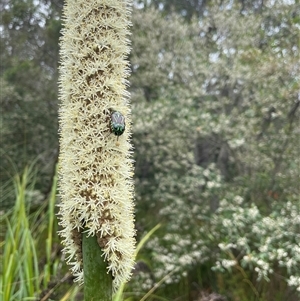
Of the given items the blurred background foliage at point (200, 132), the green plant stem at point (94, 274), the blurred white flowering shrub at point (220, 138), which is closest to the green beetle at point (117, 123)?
the green plant stem at point (94, 274)

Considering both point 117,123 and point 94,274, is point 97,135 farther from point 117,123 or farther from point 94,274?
point 94,274

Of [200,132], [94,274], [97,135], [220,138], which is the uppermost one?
[97,135]

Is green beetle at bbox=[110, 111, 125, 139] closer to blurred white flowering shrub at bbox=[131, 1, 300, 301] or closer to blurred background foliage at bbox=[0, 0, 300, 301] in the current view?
blurred background foliage at bbox=[0, 0, 300, 301]

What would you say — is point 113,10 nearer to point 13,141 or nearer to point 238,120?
point 238,120

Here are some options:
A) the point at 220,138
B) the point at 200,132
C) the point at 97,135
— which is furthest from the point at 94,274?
the point at 220,138

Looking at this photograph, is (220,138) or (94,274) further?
(220,138)
